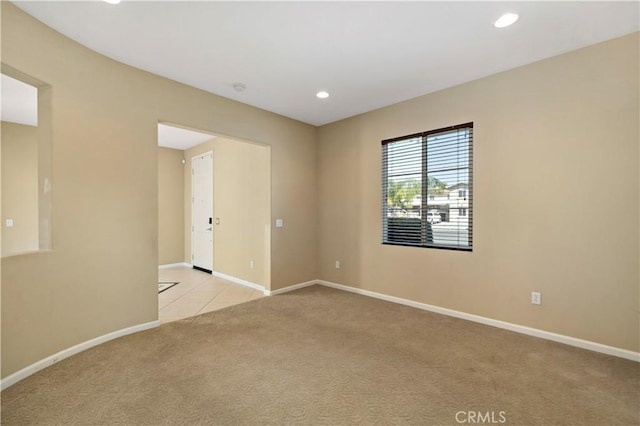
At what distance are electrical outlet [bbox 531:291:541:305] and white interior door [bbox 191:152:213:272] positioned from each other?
554cm

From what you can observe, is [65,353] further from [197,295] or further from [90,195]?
[197,295]

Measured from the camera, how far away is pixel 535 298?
297cm

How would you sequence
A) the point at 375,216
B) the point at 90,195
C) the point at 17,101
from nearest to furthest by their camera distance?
the point at 90,195 < the point at 17,101 < the point at 375,216

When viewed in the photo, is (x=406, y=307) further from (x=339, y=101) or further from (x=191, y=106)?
(x=191, y=106)

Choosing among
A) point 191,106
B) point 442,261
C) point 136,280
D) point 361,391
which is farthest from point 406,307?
point 191,106

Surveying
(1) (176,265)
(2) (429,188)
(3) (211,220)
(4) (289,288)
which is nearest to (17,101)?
(3) (211,220)

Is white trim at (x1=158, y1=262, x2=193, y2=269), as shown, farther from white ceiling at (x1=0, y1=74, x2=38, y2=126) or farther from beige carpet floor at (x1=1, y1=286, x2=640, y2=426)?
beige carpet floor at (x1=1, y1=286, x2=640, y2=426)

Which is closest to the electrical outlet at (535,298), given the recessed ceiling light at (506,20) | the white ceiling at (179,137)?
the recessed ceiling light at (506,20)

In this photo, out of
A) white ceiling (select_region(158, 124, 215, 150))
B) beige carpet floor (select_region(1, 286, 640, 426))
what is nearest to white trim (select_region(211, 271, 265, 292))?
beige carpet floor (select_region(1, 286, 640, 426))

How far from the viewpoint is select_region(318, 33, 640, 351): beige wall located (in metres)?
2.54

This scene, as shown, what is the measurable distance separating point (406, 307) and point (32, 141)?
7.14 meters

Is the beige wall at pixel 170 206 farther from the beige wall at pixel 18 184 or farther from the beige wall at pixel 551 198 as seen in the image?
the beige wall at pixel 551 198

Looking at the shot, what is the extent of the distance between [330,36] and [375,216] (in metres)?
2.58

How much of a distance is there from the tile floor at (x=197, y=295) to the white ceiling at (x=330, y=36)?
9.67 ft
